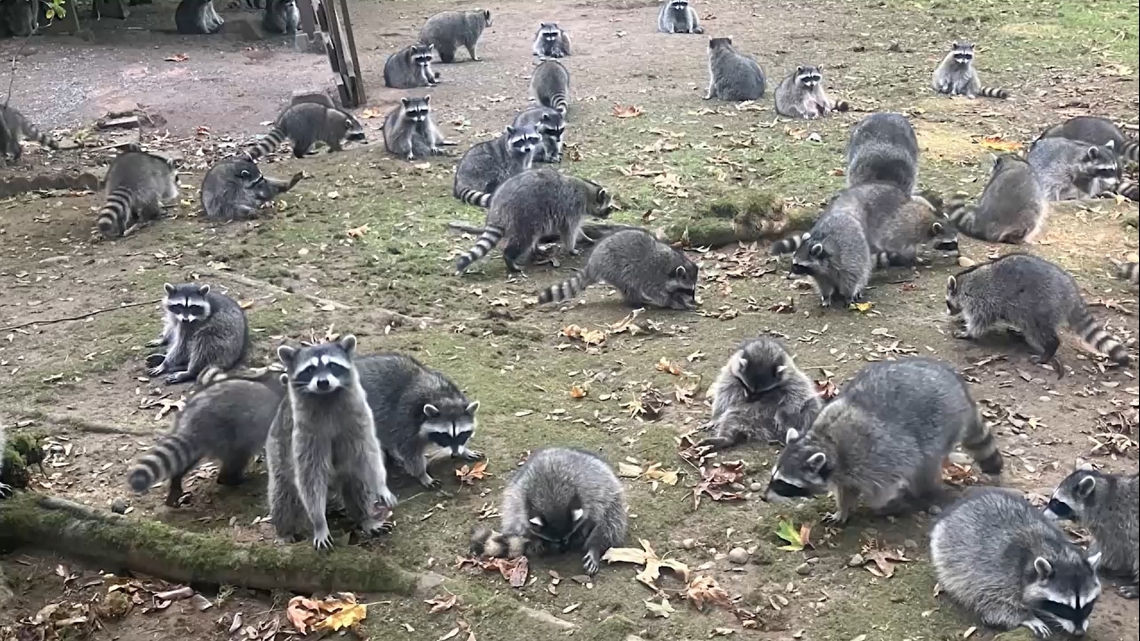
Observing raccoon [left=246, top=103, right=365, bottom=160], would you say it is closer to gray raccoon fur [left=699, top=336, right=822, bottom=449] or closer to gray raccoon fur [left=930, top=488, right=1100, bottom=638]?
gray raccoon fur [left=699, top=336, right=822, bottom=449]

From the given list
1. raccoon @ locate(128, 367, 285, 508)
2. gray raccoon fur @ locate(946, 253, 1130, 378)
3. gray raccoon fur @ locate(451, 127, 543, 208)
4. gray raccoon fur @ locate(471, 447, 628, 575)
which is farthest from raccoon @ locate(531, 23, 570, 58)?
gray raccoon fur @ locate(471, 447, 628, 575)

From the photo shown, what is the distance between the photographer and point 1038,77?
11969 millimetres

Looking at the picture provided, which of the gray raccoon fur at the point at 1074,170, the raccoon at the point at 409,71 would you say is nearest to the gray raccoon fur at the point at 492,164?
the gray raccoon fur at the point at 1074,170

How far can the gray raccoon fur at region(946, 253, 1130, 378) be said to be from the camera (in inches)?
216

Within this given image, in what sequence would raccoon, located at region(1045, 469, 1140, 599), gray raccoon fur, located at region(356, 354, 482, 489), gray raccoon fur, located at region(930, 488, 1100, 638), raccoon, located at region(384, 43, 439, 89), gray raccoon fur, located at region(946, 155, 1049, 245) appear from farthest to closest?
1. raccoon, located at region(384, 43, 439, 89)
2. gray raccoon fur, located at region(946, 155, 1049, 245)
3. gray raccoon fur, located at region(356, 354, 482, 489)
4. raccoon, located at region(1045, 469, 1140, 599)
5. gray raccoon fur, located at region(930, 488, 1100, 638)

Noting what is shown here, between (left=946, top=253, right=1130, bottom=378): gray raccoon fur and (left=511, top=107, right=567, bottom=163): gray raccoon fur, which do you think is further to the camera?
(left=511, top=107, right=567, bottom=163): gray raccoon fur

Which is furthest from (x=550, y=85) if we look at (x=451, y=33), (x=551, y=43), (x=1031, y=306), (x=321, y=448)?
(x=321, y=448)

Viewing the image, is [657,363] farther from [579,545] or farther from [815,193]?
[815,193]

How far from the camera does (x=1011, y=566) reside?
3547 millimetres

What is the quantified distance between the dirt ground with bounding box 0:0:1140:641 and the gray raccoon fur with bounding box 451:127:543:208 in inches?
8.2

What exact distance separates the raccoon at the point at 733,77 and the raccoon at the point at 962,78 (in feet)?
6.62

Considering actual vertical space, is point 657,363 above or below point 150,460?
below

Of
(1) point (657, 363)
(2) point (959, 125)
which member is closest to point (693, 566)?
(1) point (657, 363)

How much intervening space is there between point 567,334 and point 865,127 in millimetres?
3707
